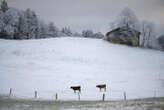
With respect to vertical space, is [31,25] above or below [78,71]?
above

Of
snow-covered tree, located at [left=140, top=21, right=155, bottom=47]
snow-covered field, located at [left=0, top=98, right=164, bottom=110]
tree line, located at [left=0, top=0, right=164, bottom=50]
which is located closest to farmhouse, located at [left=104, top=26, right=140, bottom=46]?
tree line, located at [left=0, top=0, right=164, bottom=50]

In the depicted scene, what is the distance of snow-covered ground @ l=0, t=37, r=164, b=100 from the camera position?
20877 mm

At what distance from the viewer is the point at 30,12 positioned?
2442 inches

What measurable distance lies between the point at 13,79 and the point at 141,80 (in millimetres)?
21711

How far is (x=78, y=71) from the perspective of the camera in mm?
28406

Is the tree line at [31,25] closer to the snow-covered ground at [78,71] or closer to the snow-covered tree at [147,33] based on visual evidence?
the snow-covered tree at [147,33]

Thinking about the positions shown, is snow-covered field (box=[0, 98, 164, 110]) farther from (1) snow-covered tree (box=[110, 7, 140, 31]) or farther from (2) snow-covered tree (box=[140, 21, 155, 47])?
(2) snow-covered tree (box=[140, 21, 155, 47])

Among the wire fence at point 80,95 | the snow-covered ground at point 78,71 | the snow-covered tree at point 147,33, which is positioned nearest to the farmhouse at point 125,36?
the snow-covered ground at point 78,71

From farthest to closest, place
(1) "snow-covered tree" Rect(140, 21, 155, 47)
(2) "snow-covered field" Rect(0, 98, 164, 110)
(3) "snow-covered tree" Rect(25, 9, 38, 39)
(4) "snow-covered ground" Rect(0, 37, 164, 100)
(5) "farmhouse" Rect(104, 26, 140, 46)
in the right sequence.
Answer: (1) "snow-covered tree" Rect(140, 21, 155, 47) → (3) "snow-covered tree" Rect(25, 9, 38, 39) → (5) "farmhouse" Rect(104, 26, 140, 46) → (4) "snow-covered ground" Rect(0, 37, 164, 100) → (2) "snow-covered field" Rect(0, 98, 164, 110)

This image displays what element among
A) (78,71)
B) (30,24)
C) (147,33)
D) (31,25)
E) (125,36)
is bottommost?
(78,71)

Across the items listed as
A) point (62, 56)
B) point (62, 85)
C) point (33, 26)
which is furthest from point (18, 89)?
point (33, 26)

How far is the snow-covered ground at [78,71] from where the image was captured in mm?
20877

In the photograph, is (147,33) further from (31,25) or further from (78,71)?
(31,25)

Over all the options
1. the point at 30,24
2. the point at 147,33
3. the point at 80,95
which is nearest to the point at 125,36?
the point at 147,33
